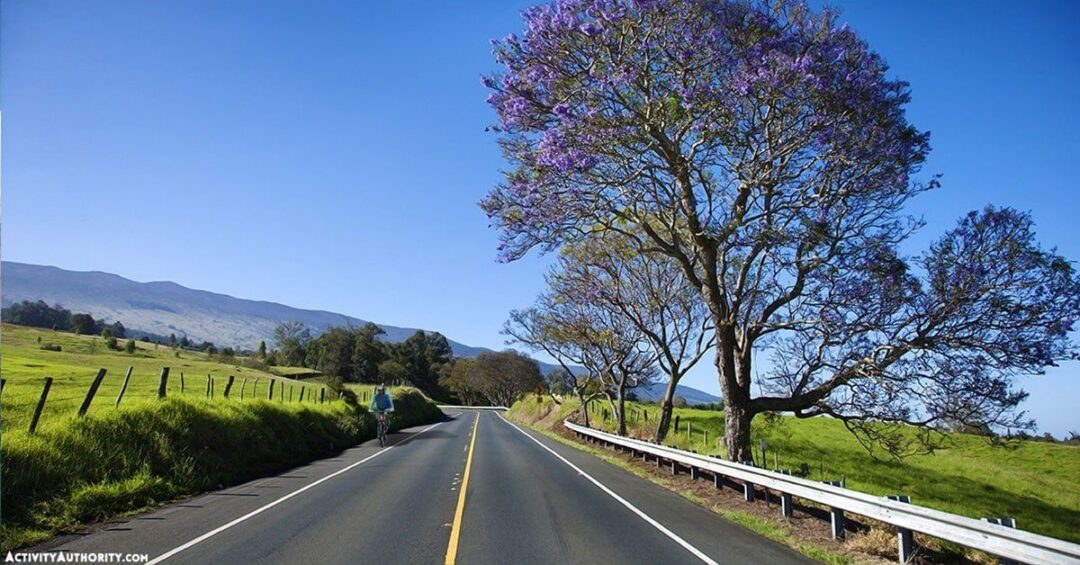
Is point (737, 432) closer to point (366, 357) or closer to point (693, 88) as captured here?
point (693, 88)

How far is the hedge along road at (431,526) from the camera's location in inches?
340

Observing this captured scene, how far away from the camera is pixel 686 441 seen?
109 ft

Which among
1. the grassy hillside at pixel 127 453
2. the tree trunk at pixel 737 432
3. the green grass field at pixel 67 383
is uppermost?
the tree trunk at pixel 737 432

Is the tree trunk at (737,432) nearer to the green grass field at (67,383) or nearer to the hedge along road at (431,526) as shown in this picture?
the hedge along road at (431,526)

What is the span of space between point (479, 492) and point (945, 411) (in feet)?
35.8

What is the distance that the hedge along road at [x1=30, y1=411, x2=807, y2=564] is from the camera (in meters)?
8.64

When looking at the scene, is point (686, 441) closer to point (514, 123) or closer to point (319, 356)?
point (514, 123)

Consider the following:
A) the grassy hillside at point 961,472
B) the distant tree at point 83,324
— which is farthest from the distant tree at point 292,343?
the grassy hillside at point 961,472

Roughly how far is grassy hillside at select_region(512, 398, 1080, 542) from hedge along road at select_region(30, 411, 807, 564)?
955 cm

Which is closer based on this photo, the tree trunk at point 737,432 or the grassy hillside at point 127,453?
the grassy hillside at point 127,453

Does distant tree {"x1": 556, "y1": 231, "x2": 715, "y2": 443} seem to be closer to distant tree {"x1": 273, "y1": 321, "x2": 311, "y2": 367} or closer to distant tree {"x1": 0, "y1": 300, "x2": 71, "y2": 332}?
distant tree {"x1": 273, "y1": 321, "x2": 311, "y2": 367}

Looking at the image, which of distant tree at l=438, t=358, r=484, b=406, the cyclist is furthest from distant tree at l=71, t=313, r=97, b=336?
the cyclist

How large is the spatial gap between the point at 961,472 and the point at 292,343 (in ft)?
441

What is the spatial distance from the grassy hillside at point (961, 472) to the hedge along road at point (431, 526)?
9547mm
